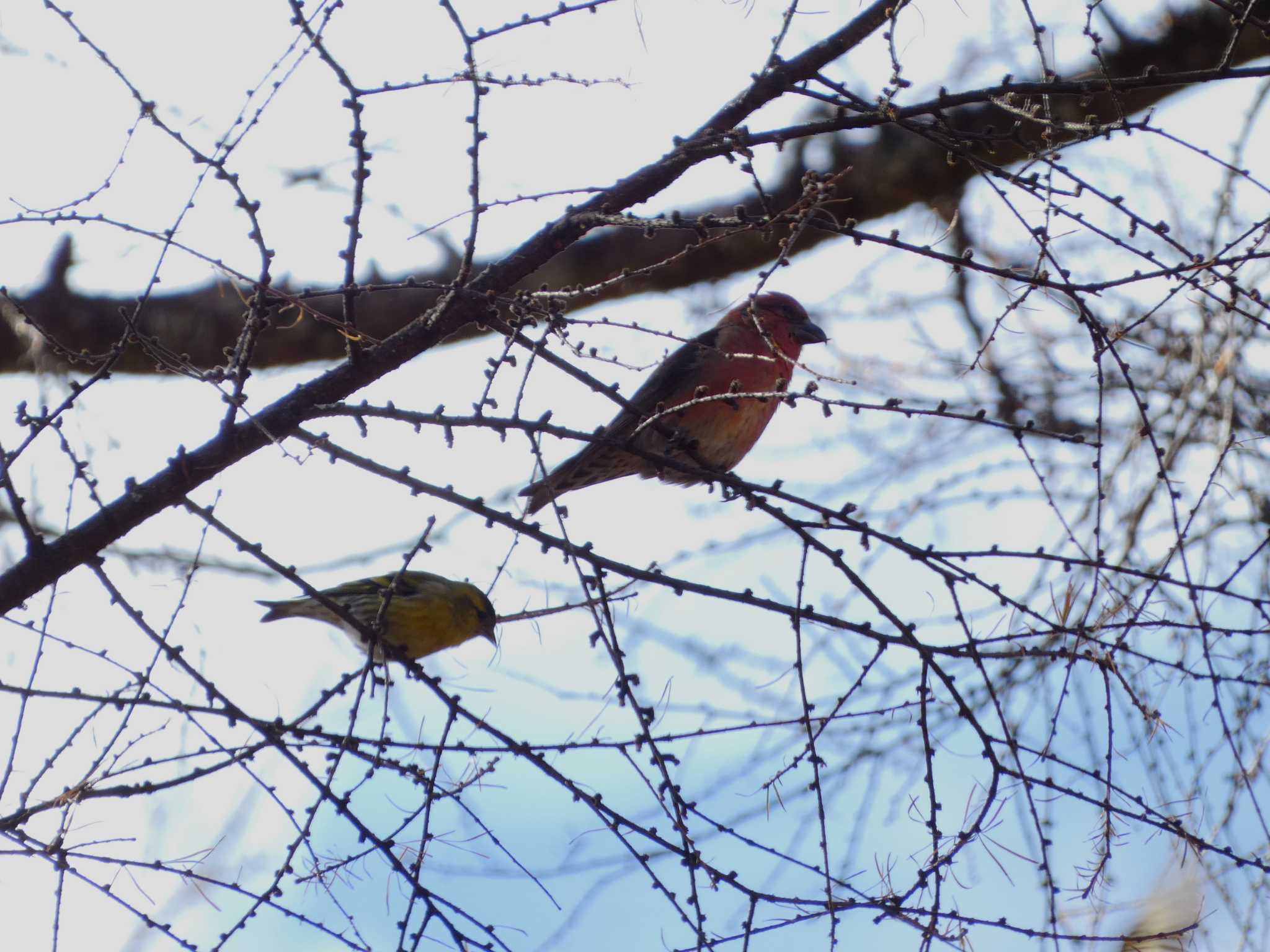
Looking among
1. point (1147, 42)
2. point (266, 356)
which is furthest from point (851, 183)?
point (266, 356)

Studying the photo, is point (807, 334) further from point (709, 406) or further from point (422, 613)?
point (422, 613)

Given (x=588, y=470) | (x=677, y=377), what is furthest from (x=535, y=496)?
(x=677, y=377)

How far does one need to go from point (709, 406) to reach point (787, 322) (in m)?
0.86

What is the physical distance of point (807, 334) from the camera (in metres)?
5.70

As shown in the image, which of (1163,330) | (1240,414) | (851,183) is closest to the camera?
(1240,414)

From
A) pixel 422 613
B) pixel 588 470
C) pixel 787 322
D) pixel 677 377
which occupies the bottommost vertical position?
pixel 422 613

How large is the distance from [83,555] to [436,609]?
227 centimetres

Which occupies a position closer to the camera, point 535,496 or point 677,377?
point 535,496

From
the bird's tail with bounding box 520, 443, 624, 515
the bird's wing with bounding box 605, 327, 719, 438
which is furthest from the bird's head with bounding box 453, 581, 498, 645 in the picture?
the bird's wing with bounding box 605, 327, 719, 438

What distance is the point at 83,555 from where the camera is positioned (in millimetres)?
2855

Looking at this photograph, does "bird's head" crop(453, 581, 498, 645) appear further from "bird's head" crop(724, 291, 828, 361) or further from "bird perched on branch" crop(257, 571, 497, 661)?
"bird's head" crop(724, 291, 828, 361)

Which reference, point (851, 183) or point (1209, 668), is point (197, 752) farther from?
point (851, 183)

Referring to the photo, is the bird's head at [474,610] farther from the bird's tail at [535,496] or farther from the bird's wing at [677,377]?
the bird's wing at [677,377]

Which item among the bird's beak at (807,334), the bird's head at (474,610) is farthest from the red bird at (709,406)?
the bird's head at (474,610)
